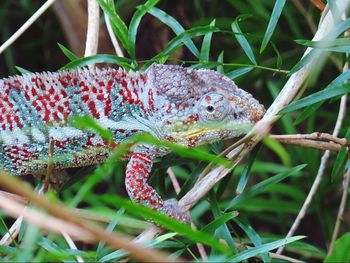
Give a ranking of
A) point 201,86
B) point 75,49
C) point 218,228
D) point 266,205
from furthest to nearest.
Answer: point 75,49, point 266,205, point 201,86, point 218,228

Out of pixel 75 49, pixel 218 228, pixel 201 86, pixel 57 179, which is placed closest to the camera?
pixel 218 228

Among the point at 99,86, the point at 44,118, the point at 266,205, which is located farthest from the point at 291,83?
the point at 266,205

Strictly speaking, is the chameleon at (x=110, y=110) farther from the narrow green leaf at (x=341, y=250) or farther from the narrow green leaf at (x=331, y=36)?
the narrow green leaf at (x=341, y=250)

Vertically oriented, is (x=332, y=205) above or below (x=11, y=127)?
below

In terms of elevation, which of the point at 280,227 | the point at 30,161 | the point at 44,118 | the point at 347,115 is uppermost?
the point at 44,118

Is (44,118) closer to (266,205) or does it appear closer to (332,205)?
(266,205)

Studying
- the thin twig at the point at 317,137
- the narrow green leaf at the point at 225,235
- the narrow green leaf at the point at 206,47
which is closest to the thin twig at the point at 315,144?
the thin twig at the point at 317,137

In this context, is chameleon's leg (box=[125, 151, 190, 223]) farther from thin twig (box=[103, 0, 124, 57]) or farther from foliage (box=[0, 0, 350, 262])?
thin twig (box=[103, 0, 124, 57])
